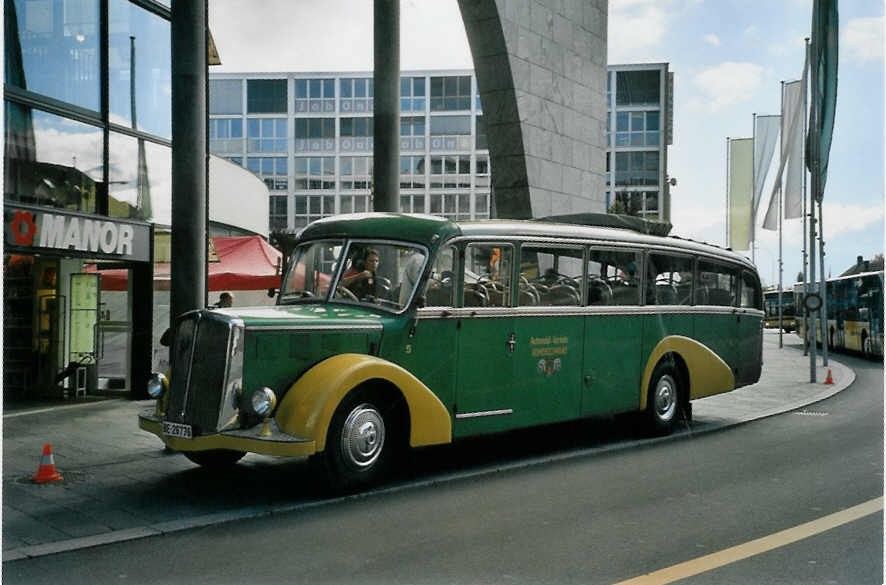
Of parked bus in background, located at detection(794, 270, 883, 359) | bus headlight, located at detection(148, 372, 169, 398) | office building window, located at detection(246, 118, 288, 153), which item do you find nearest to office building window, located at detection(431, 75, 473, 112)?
office building window, located at detection(246, 118, 288, 153)

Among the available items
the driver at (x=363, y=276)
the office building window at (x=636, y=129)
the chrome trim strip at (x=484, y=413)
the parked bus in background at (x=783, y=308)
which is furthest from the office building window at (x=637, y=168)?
the driver at (x=363, y=276)

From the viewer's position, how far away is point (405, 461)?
8.63 meters

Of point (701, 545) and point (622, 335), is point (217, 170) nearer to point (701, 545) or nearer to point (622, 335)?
point (622, 335)

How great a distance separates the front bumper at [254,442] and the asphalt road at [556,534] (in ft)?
1.61

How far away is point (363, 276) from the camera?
29.1ft

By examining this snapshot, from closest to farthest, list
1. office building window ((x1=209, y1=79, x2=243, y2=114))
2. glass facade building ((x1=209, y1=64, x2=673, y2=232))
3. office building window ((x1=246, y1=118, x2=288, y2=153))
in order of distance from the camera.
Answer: office building window ((x1=209, y1=79, x2=243, y2=114))
glass facade building ((x1=209, y1=64, x2=673, y2=232))
office building window ((x1=246, y1=118, x2=288, y2=153))

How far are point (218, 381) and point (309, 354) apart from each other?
2.54ft

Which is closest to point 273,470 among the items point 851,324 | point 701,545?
point 701,545

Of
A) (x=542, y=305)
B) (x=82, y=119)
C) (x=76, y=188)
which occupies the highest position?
(x=82, y=119)

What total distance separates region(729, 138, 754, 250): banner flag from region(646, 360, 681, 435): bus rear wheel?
2401 centimetres

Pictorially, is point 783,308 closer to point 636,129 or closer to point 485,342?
point 636,129

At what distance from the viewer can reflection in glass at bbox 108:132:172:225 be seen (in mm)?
14672

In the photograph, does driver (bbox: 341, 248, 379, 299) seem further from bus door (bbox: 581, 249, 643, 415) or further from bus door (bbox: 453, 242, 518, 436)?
bus door (bbox: 581, 249, 643, 415)

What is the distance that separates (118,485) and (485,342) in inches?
142
